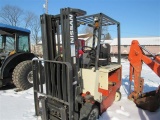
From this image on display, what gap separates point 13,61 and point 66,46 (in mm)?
3654

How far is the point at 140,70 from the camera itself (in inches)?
182

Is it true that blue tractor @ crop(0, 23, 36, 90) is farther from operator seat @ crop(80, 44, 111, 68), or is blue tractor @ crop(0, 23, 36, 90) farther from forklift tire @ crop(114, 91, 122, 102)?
forklift tire @ crop(114, 91, 122, 102)

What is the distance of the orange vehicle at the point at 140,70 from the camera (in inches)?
169

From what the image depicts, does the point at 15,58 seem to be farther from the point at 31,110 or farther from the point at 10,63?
the point at 31,110

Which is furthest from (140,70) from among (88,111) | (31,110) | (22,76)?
(22,76)

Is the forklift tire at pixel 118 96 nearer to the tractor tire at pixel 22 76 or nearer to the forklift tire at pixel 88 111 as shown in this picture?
the forklift tire at pixel 88 111

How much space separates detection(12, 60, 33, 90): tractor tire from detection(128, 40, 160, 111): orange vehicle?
143 inches

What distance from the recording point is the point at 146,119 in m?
3.96

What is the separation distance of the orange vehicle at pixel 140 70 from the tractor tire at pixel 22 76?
11.9 feet

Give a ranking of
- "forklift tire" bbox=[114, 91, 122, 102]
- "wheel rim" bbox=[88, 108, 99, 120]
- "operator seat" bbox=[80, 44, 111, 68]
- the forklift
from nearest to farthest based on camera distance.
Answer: the forklift < "wheel rim" bbox=[88, 108, 99, 120] < "operator seat" bbox=[80, 44, 111, 68] < "forklift tire" bbox=[114, 91, 122, 102]

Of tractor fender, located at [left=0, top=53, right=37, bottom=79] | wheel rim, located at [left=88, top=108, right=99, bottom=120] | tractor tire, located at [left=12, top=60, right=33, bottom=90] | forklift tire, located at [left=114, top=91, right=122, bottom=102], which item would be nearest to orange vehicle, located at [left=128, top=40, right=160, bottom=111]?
forklift tire, located at [left=114, top=91, right=122, bottom=102]

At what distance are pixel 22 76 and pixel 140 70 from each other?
396 centimetres

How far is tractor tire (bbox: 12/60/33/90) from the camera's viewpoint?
5.66 m

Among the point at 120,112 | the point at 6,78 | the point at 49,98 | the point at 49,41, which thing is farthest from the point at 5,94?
the point at 120,112
